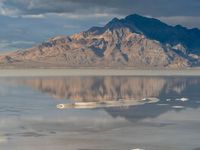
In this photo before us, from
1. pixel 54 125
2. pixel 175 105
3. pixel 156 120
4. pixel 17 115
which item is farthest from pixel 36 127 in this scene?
pixel 175 105

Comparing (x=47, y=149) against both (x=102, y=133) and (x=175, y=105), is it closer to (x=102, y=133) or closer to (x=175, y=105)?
(x=102, y=133)

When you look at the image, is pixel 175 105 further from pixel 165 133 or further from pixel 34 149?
pixel 34 149

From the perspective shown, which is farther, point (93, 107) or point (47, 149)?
point (93, 107)

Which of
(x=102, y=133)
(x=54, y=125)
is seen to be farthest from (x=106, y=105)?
(x=102, y=133)

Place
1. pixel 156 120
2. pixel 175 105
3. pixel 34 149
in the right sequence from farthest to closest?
1. pixel 175 105
2. pixel 156 120
3. pixel 34 149

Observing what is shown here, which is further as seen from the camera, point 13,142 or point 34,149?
point 13,142

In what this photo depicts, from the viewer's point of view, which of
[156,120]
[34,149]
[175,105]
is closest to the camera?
[34,149]

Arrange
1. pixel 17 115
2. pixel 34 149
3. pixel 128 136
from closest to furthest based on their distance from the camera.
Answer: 1. pixel 34 149
2. pixel 128 136
3. pixel 17 115

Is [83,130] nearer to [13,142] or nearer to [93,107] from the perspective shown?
[13,142]

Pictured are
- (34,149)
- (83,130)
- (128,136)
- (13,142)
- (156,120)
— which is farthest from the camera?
(156,120)
